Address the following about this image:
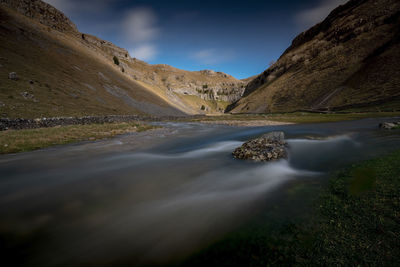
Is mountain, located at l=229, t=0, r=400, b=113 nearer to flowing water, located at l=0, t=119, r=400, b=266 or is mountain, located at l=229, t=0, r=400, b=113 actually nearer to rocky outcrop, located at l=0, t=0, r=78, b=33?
flowing water, located at l=0, t=119, r=400, b=266

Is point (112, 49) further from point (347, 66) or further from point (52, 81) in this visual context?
point (347, 66)

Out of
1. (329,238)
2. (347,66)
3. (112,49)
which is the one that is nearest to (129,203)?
(329,238)

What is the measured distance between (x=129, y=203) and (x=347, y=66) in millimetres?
99388

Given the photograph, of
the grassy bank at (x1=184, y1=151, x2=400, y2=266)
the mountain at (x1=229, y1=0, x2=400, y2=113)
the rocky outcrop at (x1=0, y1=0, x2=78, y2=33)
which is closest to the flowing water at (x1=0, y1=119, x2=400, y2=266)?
the grassy bank at (x1=184, y1=151, x2=400, y2=266)

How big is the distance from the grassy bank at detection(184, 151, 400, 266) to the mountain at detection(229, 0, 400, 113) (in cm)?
6337

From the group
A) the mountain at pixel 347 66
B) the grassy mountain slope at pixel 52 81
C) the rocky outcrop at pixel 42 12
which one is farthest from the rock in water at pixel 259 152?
the rocky outcrop at pixel 42 12

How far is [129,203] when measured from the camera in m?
5.08

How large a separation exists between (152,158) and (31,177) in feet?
17.7

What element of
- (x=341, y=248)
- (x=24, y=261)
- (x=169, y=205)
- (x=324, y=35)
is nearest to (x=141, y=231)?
(x=169, y=205)

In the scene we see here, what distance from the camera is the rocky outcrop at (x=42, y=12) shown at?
206ft

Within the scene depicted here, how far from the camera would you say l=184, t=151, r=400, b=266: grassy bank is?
257 cm

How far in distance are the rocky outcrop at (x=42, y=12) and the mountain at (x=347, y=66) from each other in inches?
4216

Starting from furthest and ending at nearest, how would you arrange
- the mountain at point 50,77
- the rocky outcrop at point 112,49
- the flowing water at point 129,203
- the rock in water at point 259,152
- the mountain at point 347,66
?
the rocky outcrop at point 112,49 → the mountain at point 347,66 → the mountain at point 50,77 → the rock in water at point 259,152 → the flowing water at point 129,203

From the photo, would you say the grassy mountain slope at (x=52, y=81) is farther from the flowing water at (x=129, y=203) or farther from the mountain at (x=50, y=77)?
the flowing water at (x=129, y=203)
